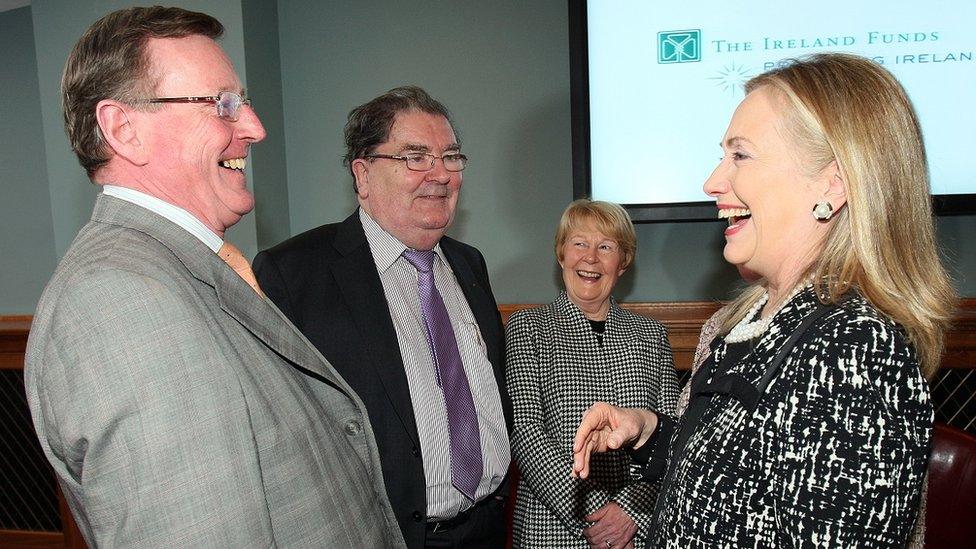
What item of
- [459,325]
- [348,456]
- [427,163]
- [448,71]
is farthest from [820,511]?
[448,71]

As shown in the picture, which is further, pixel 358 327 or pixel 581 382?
pixel 581 382

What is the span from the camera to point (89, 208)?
2863 mm

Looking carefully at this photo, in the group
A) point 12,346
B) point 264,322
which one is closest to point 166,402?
point 264,322

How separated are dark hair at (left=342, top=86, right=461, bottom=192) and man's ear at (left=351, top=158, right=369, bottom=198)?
0.02m

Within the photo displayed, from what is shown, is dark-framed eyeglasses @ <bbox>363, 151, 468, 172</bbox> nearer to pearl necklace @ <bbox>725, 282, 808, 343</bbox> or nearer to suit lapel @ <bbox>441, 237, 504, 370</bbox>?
suit lapel @ <bbox>441, 237, 504, 370</bbox>

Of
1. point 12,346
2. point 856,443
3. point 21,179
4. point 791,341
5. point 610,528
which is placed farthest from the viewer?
point 21,179

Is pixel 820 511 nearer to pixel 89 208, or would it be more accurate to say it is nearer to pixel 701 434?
pixel 701 434

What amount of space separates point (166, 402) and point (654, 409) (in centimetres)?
159

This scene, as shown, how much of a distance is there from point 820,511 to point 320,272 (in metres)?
1.36

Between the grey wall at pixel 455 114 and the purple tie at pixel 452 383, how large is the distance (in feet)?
3.24

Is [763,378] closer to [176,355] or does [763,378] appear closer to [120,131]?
[176,355]

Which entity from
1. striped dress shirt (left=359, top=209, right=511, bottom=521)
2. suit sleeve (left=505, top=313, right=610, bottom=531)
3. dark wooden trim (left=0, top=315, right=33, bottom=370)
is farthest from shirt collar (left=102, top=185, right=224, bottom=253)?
dark wooden trim (left=0, top=315, right=33, bottom=370)

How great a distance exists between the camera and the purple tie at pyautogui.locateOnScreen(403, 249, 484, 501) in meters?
1.89

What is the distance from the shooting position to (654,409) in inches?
88.9
